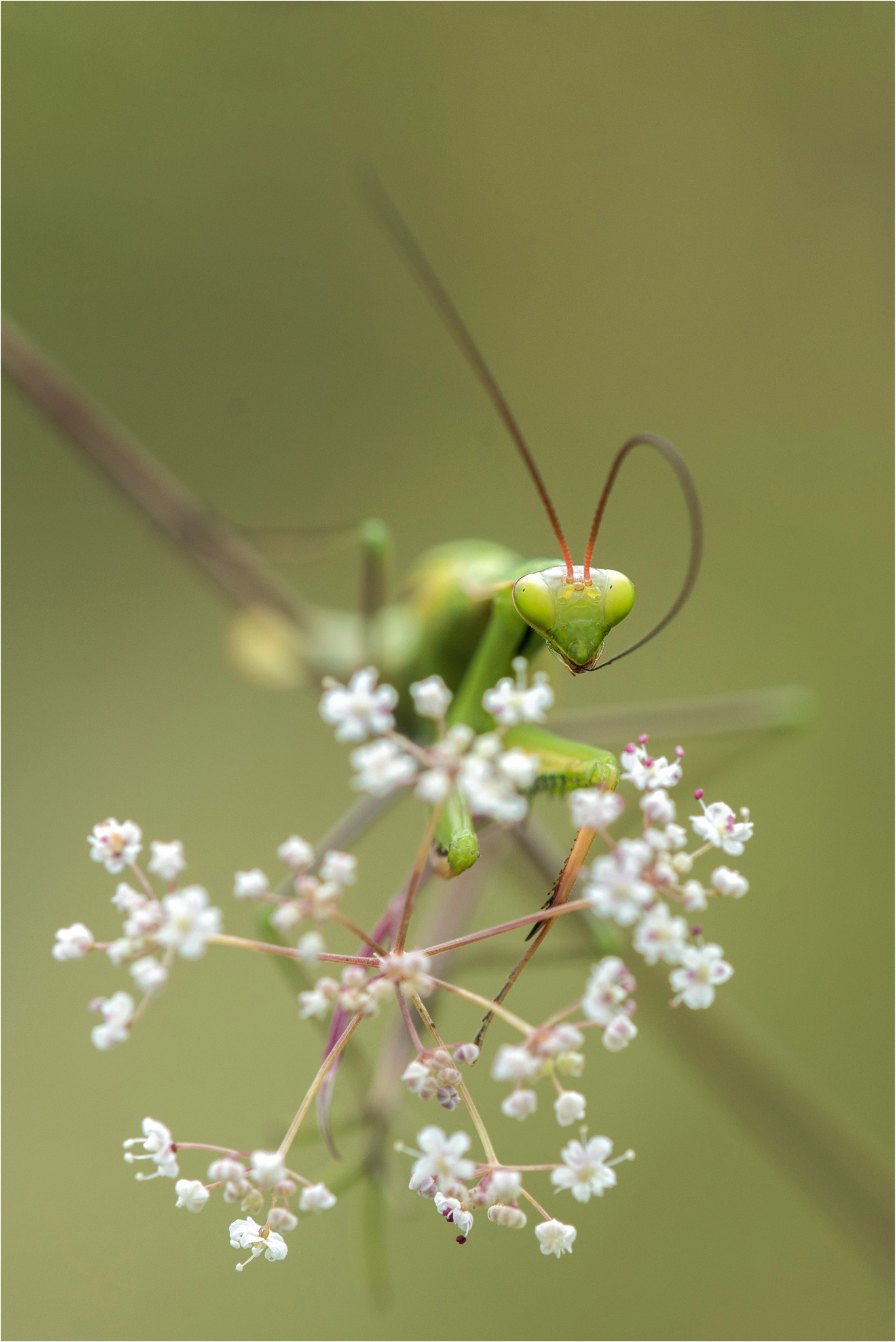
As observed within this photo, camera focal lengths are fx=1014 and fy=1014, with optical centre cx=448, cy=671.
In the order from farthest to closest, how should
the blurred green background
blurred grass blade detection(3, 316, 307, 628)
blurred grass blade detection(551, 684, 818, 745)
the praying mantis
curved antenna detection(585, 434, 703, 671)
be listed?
the blurred green background < blurred grass blade detection(551, 684, 818, 745) < blurred grass blade detection(3, 316, 307, 628) < the praying mantis < curved antenna detection(585, 434, 703, 671)

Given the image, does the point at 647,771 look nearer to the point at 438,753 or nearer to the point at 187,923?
the point at 438,753

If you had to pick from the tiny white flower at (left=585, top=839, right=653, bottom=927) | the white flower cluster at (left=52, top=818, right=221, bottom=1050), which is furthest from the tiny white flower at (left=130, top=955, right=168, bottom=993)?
the tiny white flower at (left=585, top=839, right=653, bottom=927)

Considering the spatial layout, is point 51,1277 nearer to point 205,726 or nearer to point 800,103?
point 205,726

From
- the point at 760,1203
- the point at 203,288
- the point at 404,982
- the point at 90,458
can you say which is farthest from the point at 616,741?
the point at 203,288

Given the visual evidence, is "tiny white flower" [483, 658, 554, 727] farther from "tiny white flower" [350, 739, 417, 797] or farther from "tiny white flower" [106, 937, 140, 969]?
"tiny white flower" [106, 937, 140, 969]

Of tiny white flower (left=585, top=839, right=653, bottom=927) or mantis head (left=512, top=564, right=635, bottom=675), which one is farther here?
mantis head (left=512, top=564, right=635, bottom=675)

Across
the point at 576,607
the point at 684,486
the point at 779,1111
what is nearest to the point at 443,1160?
the point at 576,607
